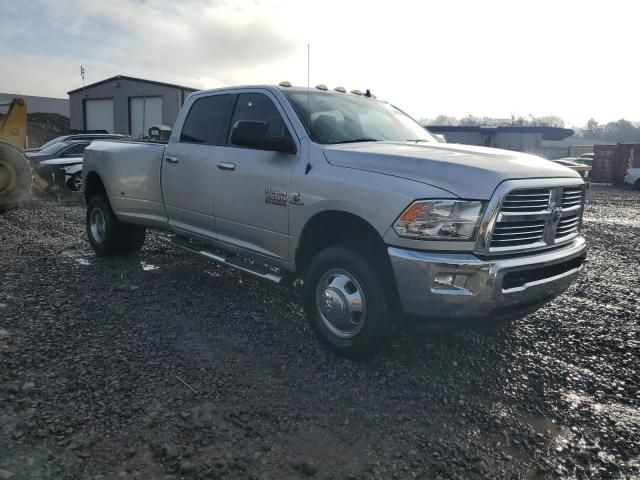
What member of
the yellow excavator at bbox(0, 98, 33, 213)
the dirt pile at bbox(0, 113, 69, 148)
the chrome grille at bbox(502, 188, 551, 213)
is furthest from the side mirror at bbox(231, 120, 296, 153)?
the dirt pile at bbox(0, 113, 69, 148)

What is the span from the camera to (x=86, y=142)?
14.9 metres

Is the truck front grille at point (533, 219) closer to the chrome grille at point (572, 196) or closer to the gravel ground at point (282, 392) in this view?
the chrome grille at point (572, 196)

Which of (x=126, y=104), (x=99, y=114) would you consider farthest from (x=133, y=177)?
(x=99, y=114)

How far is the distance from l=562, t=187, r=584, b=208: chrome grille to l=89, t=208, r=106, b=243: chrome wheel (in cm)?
549

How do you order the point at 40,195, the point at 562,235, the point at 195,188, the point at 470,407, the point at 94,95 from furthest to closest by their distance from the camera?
1. the point at 94,95
2. the point at 40,195
3. the point at 195,188
4. the point at 562,235
5. the point at 470,407

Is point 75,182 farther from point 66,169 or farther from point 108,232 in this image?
point 108,232

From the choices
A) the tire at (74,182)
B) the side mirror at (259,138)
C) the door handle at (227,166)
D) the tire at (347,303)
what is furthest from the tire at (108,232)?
the tire at (74,182)

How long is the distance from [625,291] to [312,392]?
14.4 ft

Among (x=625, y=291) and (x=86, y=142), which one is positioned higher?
(x=86, y=142)

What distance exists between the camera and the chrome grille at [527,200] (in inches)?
128

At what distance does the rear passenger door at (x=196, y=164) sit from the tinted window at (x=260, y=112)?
164 mm

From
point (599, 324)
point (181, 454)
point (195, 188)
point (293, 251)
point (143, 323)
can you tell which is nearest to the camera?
point (181, 454)

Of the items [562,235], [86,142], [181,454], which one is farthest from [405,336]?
[86,142]

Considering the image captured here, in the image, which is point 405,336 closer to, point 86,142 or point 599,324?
point 599,324
